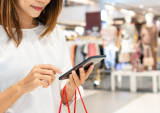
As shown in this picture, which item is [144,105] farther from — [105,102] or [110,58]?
[110,58]

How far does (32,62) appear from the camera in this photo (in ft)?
2.94

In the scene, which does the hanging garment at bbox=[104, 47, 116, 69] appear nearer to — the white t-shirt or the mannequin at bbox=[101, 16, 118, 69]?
the mannequin at bbox=[101, 16, 118, 69]

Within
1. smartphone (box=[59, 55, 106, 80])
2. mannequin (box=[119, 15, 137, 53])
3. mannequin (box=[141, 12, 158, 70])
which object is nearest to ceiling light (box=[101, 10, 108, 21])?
mannequin (box=[119, 15, 137, 53])

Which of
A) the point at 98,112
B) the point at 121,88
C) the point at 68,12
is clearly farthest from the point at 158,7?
the point at 98,112

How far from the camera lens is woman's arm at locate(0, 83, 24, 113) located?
0.74 meters

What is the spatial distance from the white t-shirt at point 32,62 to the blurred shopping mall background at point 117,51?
290 centimetres

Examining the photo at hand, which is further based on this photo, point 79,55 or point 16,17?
point 79,55

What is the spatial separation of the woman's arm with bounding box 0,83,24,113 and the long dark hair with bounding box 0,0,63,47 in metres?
0.21

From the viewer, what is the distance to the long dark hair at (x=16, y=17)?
875 mm

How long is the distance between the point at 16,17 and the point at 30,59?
7.9 inches

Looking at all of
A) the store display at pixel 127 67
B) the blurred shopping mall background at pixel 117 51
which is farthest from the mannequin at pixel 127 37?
the store display at pixel 127 67

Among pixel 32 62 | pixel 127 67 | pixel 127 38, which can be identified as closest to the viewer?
pixel 32 62

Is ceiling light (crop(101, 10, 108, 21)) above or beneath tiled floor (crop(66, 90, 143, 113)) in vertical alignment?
above

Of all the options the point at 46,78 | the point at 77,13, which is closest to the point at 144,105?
the point at 46,78
